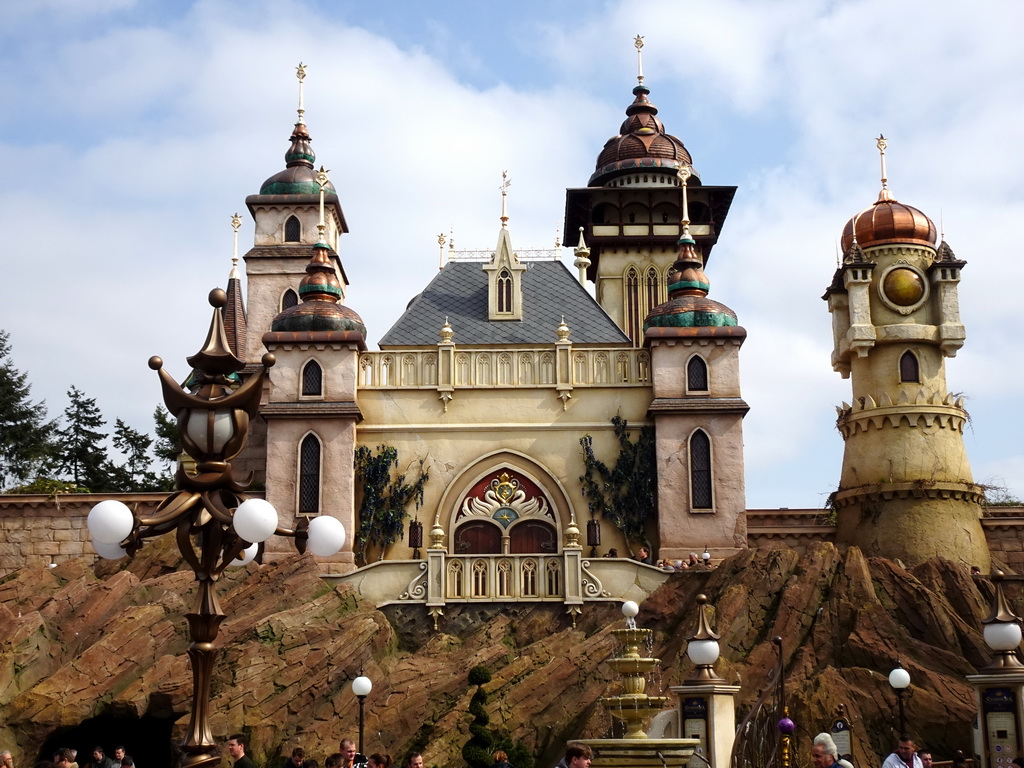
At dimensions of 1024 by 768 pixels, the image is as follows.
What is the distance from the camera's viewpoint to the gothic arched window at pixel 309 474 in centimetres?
3397

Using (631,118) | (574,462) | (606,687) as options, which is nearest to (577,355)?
(574,462)

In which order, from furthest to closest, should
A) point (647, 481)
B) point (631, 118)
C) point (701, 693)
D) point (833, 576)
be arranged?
point (631, 118) → point (647, 481) → point (833, 576) → point (701, 693)

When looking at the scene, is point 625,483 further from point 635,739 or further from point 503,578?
point 635,739

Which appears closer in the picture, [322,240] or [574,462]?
[574,462]

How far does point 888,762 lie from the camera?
13797 mm

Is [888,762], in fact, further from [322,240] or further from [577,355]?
[322,240]

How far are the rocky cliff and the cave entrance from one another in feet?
0.16

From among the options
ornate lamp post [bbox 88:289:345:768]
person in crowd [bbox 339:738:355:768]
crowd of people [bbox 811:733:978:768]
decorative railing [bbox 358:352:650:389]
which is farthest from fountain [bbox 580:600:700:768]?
decorative railing [bbox 358:352:650:389]

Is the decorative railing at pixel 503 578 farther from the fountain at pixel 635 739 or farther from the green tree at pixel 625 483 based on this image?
the fountain at pixel 635 739

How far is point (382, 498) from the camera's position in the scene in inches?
1363

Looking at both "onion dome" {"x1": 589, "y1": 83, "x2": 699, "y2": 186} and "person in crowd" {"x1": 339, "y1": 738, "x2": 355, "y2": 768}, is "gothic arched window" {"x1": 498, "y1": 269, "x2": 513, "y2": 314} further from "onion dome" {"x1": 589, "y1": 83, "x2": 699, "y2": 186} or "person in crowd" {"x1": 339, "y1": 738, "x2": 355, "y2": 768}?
"person in crowd" {"x1": 339, "y1": 738, "x2": 355, "y2": 768}

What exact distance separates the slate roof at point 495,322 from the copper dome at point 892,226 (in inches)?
292

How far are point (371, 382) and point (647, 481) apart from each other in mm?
7998

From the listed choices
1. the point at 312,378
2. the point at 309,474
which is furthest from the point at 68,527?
the point at 312,378
